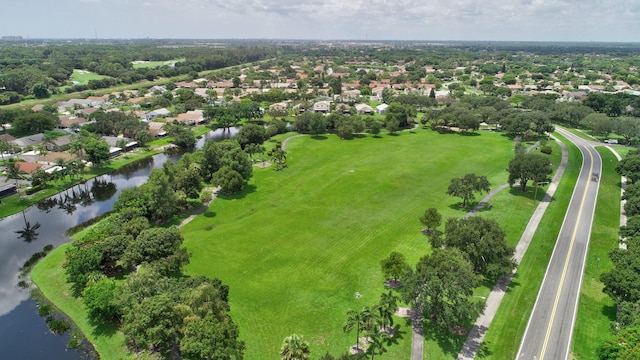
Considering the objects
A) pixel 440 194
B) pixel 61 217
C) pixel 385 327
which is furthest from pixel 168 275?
pixel 440 194

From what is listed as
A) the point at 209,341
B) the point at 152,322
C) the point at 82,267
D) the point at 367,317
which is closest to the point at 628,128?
the point at 367,317

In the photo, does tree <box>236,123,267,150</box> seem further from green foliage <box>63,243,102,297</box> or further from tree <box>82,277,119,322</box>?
tree <box>82,277,119,322</box>

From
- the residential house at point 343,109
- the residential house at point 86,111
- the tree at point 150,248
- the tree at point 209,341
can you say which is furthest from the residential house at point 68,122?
the tree at point 209,341

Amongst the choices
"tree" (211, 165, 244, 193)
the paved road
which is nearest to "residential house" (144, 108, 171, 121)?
"tree" (211, 165, 244, 193)

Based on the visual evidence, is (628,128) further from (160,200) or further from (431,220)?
(160,200)

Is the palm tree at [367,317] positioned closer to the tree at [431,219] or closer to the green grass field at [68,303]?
the green grass field at [68,303]

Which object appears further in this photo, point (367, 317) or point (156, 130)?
point (156, 130)

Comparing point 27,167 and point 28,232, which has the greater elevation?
point 27,167

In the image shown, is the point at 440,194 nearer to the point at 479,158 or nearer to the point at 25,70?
the point at 479,158
